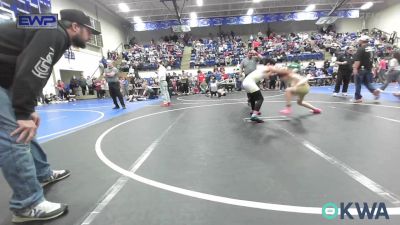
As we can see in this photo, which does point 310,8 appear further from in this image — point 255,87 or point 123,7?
point 255,87

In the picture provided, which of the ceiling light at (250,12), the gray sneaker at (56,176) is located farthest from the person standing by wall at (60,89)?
the ceiling light at (250,12)

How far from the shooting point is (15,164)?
1914 mm

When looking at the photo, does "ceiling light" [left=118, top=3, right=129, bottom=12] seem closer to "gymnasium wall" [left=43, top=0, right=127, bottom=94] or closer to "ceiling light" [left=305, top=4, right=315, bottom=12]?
"gymnasium wall" [left=43, top=0, right=127, bottom=94]

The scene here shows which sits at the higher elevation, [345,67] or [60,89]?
[345,67]

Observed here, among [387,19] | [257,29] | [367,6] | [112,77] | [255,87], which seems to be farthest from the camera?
[257,29]

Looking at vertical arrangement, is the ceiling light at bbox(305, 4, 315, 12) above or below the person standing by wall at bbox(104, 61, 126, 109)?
above

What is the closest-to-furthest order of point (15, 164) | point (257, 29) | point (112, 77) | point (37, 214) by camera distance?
point (15, 164), point (37, 214), point (112, 77), point (257, 29)

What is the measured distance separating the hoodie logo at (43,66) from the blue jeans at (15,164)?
0.31 metres

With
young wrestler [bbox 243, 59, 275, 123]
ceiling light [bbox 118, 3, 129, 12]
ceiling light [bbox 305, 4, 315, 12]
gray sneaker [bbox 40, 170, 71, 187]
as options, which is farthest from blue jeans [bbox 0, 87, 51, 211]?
ceiling light [bbox 305, 4, 315, 12]

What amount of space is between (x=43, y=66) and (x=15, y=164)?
641 mm

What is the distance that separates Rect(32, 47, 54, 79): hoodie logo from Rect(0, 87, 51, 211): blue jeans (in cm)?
31

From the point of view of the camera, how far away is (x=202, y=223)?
1.87m

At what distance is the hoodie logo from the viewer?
178 cm

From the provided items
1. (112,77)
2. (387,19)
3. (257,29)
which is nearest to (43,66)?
(112,77)
